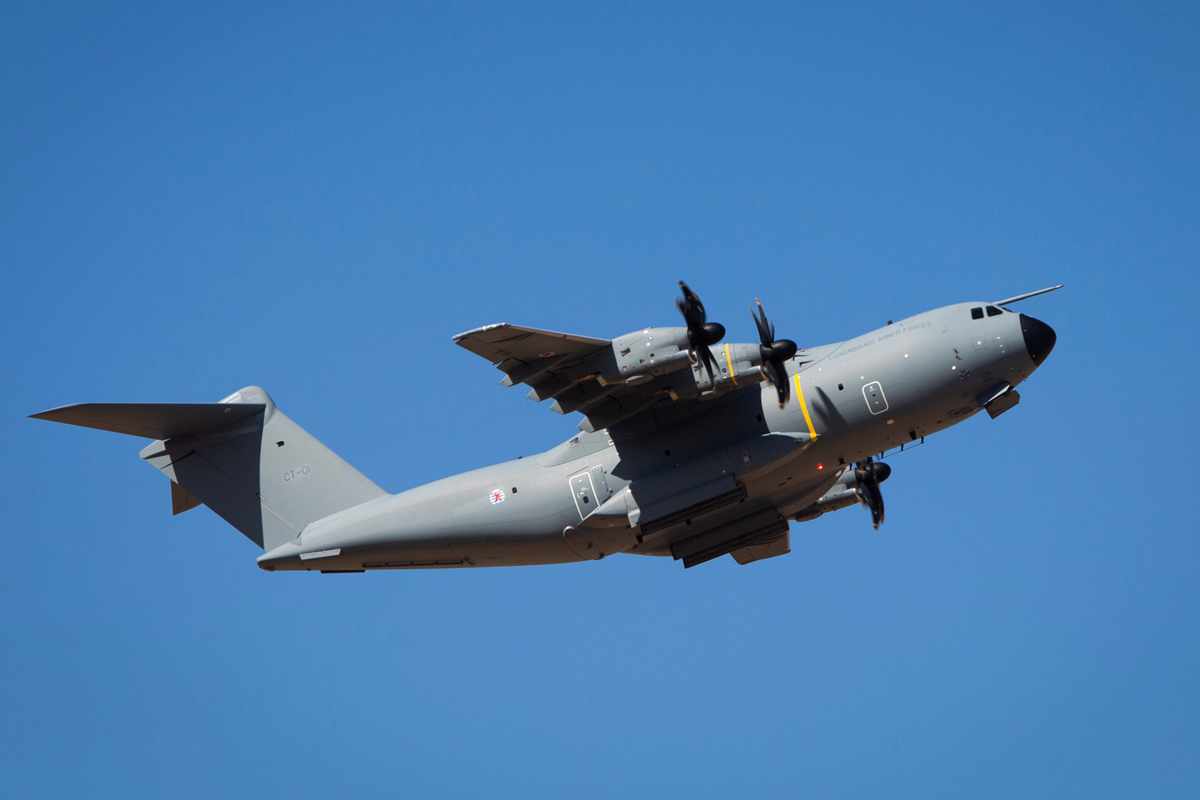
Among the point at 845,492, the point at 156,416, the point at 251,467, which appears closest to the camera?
the point at 156,416

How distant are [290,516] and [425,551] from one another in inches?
107

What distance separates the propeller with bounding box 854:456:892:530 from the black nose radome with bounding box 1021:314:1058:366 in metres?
3.83

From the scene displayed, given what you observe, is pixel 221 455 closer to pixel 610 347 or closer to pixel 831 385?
pixel 610 347

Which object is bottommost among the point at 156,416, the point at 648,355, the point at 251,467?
the point at 648,355

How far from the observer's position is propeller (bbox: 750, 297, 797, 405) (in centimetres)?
2056

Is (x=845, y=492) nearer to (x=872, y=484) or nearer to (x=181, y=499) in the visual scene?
(x=872, y=484)

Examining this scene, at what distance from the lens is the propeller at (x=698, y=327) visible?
2016 cm

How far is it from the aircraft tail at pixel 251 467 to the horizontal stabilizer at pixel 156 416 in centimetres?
2

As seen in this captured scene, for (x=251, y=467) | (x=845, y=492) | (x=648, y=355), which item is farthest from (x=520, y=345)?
(x=845, y=492)

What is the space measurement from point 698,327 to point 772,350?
1125mm

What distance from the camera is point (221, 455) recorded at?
24.5 m

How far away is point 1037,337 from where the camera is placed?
21562 mm

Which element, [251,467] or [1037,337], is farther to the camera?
[251,467]

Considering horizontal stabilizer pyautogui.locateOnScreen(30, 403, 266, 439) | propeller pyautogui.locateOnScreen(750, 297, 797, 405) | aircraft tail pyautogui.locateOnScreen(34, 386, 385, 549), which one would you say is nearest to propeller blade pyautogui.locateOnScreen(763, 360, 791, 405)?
propeller pyautogui.locateOnScreen(750, 297, 797, 405)
